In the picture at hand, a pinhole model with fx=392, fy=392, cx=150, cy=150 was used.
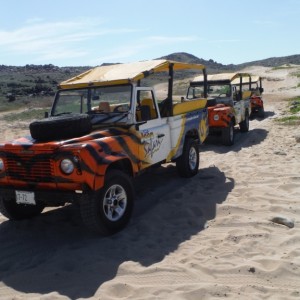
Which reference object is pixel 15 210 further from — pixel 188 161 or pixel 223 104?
pixel 223 104

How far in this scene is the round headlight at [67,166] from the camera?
477 centimetres

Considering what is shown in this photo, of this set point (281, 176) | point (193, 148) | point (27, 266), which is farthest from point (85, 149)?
point (281, 176)

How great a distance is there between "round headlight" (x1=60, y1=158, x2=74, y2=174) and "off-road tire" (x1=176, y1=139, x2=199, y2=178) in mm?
3389

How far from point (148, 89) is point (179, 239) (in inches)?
108

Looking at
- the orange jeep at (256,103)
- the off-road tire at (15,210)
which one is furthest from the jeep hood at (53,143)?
the orange jeep at (256,103)

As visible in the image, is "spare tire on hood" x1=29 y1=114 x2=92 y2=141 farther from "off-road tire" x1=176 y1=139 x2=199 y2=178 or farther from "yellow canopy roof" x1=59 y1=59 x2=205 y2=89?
"off-road tire" x1=176 y1=139 x2=199 y2=178

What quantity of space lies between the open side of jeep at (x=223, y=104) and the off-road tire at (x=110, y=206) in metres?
6.23

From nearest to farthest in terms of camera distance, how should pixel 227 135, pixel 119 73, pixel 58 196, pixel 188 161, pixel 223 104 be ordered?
pixel 58 196, pixel 119 73, pixel 188 161, pixel 227 135, pixel 223 104

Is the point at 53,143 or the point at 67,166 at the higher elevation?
the point at 53,143

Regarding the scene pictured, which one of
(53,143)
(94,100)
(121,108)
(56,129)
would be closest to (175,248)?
(53,143)

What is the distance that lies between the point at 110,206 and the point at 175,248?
1.06 m

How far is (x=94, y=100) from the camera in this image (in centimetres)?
660

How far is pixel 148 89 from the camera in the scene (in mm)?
6680

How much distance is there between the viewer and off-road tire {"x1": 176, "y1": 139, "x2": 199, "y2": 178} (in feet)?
25.5
